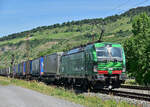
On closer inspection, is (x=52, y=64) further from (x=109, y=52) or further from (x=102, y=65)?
(x=102, y=65)

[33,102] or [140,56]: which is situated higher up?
[140,56]

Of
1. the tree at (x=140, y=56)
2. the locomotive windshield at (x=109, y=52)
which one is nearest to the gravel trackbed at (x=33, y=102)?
the locomotive windshield at (x=109, y=52)

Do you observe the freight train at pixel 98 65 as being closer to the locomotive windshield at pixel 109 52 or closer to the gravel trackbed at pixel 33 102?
the locomotive windshield at pixel 109 52

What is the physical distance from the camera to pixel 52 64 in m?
28.8

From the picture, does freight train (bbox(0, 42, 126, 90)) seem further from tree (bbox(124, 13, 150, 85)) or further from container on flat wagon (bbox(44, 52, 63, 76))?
tree (bbox(124, 13, 150, 85))

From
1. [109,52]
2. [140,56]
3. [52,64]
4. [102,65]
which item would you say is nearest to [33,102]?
[102,65]

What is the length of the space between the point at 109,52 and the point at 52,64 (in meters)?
12.0

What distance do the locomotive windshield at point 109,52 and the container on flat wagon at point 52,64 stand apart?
9.39 metres

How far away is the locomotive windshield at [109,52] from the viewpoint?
17.8 m

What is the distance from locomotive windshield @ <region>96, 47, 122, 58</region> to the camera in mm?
17828

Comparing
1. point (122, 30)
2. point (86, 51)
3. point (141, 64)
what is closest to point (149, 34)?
point (141, 64)

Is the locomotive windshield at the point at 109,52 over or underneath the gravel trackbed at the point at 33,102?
over

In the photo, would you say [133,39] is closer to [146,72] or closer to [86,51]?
[146,72]

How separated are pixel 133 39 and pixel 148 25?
7.71 metres
